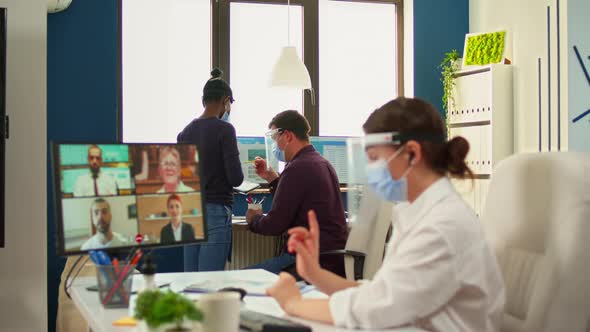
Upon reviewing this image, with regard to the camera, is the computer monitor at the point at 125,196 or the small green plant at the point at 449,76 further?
the small green plant at the point at 449,76

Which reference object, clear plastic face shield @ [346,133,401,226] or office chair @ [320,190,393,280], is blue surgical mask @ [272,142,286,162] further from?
clear plastic face shield @ [346,133,401,226]

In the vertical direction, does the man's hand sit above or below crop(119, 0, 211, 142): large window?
below

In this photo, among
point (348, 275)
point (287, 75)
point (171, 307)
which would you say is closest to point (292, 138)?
point (348, 275)

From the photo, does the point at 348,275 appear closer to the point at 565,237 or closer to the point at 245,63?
the point at 565,237

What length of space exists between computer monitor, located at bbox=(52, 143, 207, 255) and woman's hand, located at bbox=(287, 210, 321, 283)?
1.45 ft

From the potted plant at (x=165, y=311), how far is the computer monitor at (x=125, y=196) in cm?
63

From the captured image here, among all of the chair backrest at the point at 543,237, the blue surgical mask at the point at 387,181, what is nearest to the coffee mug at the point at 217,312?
the blue surgical mask at the point at 387,181

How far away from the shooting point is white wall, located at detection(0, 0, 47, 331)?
306 cm

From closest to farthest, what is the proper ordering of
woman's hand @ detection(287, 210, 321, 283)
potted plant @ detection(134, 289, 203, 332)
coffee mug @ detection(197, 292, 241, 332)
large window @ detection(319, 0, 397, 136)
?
potted plant @ detection(134, 289, 203, 332), coffee mug @ detection(197, 292, 241, 332), woman's hand @ detection(287, 210, 321, 283), large window @ detection(319, 0, 397, 136)

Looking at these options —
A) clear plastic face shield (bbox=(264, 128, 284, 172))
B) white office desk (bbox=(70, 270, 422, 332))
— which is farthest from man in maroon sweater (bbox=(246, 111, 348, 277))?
white office desk (bbox=(70, 270, 422, 332))

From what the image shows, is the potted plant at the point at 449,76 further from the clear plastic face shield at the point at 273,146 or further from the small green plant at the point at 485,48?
the clear plastic face shield at the point at 273,146

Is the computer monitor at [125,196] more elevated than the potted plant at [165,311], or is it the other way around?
the computer monitor at [125,196]

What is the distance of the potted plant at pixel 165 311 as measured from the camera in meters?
1.24

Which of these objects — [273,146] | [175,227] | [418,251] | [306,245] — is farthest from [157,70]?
[418,251]
